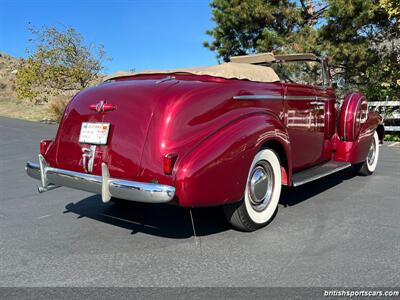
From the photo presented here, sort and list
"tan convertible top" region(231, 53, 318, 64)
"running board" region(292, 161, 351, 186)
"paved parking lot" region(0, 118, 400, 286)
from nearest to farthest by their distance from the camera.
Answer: "paved parking lot" region(0, 118, 400, 286) < "running board" region(292, 161, 351, 186) < "tan convertible top" region(231, 53, 318, 64)

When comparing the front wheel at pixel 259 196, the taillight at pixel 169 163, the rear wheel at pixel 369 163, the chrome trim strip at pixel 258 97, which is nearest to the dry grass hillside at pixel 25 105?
the rear wheel at pixel 369 163

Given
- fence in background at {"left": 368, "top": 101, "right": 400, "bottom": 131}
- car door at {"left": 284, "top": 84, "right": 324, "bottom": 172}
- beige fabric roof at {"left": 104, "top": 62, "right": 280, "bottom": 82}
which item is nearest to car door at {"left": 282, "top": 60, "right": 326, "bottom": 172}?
car door at {"left": 284, "top": 84, "right": 324, "bottom": 172}

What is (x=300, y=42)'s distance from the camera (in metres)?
12.3

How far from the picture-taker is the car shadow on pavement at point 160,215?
3.82 m

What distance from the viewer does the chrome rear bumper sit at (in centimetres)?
302

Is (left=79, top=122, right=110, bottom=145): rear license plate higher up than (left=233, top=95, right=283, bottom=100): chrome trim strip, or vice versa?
(left=233, top=95, right=283, bottom=100): chrome trim strip

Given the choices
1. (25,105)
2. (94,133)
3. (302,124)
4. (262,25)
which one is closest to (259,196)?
(302,124)

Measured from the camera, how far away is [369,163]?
A: 20.9 feet

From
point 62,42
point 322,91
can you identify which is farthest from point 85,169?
point 62,42

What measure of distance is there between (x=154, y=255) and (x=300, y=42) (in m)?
10.5

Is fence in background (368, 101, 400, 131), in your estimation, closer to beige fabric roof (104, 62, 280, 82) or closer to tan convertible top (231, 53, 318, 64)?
tan convertible top (231, 53, 318, 64)

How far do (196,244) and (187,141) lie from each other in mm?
884

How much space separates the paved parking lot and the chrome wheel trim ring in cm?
24

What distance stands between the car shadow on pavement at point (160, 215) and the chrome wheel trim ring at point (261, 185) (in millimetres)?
329
